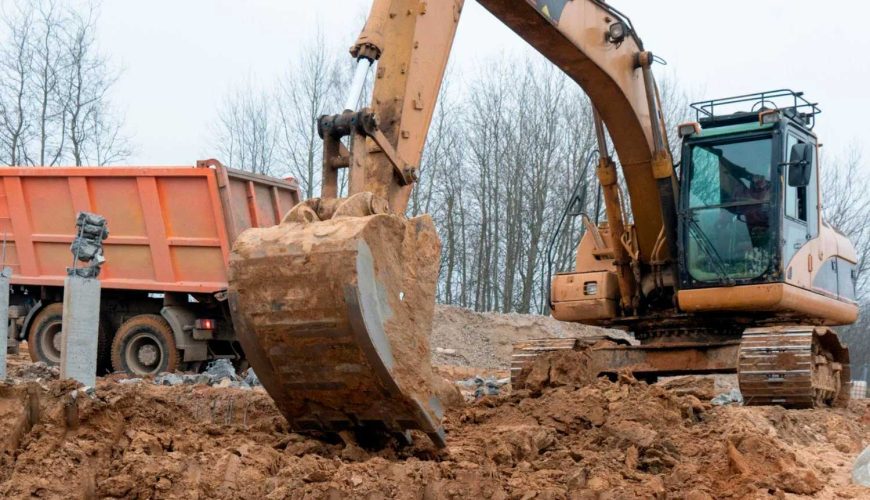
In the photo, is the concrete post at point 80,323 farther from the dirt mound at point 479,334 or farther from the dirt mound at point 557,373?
the dirt mound at point 479,334

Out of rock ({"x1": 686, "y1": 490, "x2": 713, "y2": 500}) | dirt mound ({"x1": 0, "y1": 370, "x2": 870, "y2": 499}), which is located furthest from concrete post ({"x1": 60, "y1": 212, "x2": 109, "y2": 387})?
rock ({"x1": 686, "y1": 490, "x2": 713, "y2": 500})

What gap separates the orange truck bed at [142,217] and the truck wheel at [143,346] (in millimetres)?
440

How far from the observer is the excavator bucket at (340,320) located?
4660 mm

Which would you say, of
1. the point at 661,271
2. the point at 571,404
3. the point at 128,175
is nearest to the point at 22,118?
the point at 128,175

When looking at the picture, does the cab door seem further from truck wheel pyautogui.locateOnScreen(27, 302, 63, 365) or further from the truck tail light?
truck wheel pyautogui.locateOnScreen(27, 302, 63, 365)

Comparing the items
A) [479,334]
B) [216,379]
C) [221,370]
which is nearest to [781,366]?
[216,379]

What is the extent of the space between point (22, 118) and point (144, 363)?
47.9 feet

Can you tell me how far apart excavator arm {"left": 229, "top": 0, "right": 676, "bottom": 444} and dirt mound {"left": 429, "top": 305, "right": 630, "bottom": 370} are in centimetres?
1456

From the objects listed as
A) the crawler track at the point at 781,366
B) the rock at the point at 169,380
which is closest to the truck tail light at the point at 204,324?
the rock at the point at 169,380

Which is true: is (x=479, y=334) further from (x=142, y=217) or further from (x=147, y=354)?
(x=142, y=217)

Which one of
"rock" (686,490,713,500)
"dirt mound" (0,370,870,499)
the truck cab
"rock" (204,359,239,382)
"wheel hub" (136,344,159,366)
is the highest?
the truck cab

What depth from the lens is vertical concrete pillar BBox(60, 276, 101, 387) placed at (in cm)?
663

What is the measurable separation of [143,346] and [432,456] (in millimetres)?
7980

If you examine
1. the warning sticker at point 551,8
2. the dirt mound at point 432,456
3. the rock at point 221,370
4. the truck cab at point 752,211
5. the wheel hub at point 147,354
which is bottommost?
the dirt mound at point 432,456
